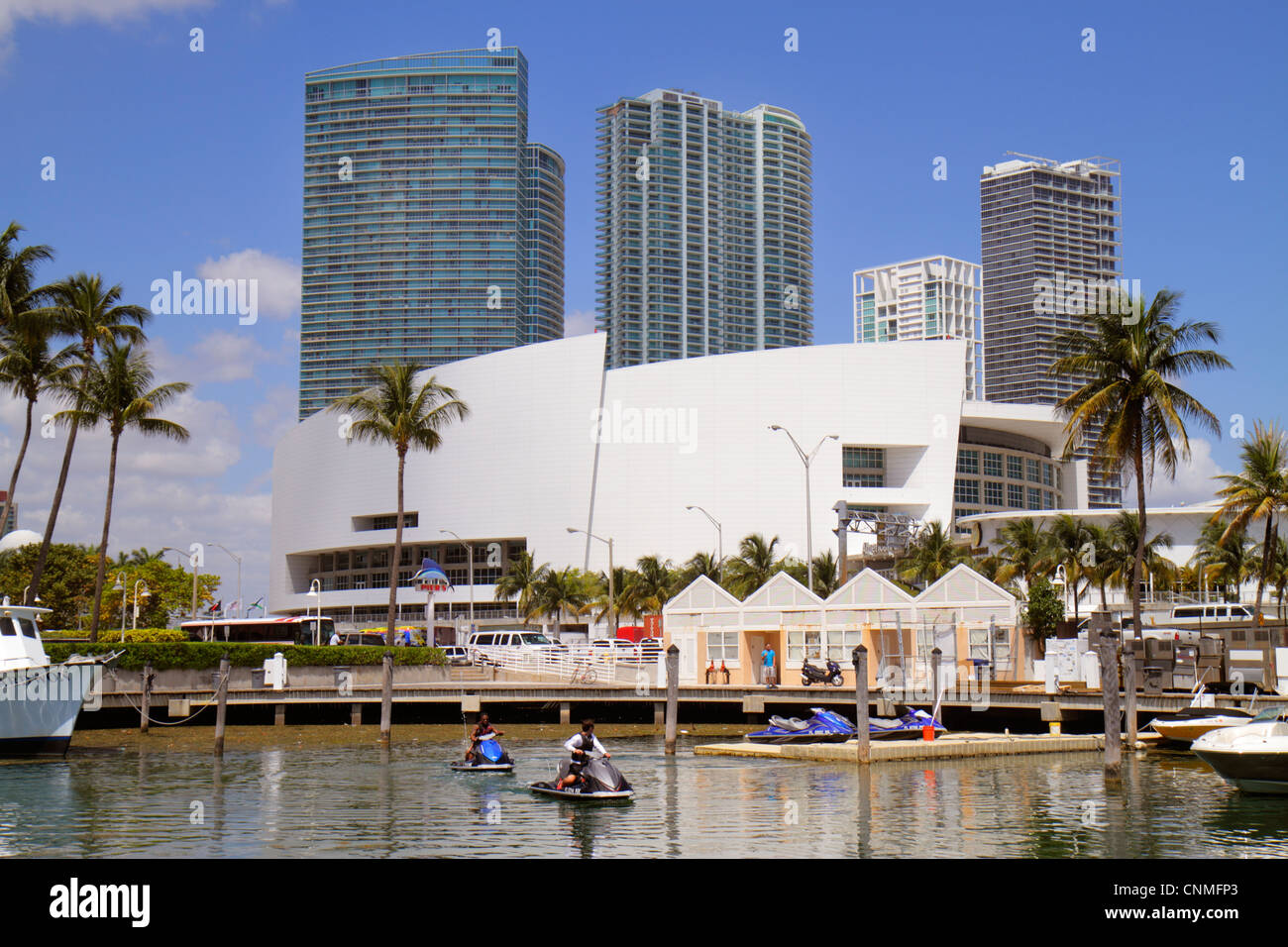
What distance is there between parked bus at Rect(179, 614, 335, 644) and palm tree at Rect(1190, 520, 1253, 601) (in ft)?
170

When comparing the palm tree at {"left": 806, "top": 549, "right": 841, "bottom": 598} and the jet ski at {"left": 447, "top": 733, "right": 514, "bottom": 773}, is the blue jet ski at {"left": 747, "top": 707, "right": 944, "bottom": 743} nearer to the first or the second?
the jet ski at {"left": 447, "top": 733, "right": 514, "bottom": 773}

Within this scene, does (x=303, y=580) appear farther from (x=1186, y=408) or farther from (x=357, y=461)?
(x=1186, y=408)

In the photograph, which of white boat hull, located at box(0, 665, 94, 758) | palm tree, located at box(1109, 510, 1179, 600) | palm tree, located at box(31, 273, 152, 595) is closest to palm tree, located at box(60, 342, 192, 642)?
palm tree, located at box(31, 273, 152, 595)

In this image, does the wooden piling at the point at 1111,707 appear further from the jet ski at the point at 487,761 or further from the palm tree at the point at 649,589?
the palm tree at the point at 649,589

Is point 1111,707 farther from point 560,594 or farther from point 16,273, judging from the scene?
point 560,594

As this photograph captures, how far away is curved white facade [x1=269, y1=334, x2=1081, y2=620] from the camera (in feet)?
363

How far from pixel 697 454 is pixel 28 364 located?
225 ft

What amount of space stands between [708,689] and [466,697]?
905cm

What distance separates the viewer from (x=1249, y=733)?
26859 millimetres

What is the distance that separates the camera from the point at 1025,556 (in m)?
79.0

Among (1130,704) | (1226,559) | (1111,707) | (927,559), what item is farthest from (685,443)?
(1111,707)

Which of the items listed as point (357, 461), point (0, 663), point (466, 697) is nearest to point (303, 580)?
point (357, 461)

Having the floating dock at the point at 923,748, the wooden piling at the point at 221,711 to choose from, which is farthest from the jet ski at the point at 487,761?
the wooden piling at the point at 221,711

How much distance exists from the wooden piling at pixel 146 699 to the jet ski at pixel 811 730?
2172 centimetres
